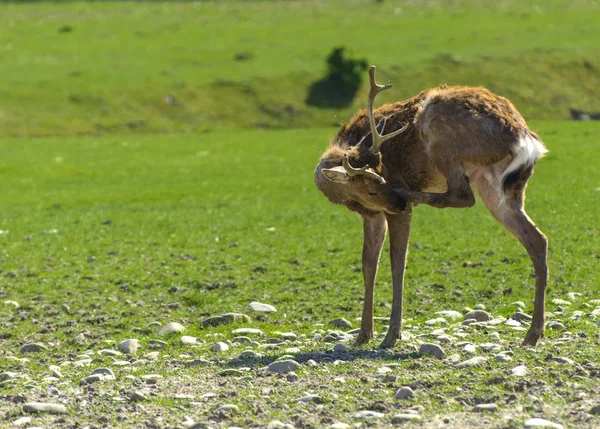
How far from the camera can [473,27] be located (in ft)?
189

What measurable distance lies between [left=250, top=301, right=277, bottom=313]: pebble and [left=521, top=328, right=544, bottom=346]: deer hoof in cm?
443

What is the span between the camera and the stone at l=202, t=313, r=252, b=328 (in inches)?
539

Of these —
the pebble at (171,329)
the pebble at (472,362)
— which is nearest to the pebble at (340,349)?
the pebble at (472,362)

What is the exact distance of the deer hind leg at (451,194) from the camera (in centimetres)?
1111

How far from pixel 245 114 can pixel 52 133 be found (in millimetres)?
8699

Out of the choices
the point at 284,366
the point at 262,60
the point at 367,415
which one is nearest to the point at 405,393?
the point at 367,415

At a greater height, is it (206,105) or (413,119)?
(413,119)

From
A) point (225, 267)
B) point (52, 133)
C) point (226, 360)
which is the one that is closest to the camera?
point (226, 360)

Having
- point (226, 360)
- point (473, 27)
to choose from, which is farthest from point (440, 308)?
point (473, 27)

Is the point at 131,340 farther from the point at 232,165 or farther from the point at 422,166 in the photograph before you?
the point at 232,165

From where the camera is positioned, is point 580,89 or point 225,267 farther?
point 580,89

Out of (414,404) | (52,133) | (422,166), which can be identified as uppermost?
(422,166)

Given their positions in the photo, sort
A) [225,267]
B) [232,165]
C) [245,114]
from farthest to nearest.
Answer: [245,114] → [232,165] → [225,267]

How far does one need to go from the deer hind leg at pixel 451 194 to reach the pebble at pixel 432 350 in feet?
5.13
